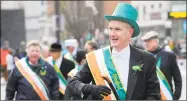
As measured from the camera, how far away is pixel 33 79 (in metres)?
6.25

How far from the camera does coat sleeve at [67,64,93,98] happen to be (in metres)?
3.35

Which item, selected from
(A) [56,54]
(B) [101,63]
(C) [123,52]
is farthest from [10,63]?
(C) [123,52]

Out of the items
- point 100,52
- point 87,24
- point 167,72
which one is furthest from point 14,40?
point 100,52

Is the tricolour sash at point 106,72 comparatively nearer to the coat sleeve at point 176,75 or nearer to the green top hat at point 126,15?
the green top hat at point 126,15

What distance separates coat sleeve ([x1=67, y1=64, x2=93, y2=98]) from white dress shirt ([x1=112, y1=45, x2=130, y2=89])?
206 mm

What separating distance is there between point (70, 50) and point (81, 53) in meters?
1.36

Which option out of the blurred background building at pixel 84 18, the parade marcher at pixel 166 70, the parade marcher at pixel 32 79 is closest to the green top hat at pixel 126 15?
the parade marcher at pixel 32 79

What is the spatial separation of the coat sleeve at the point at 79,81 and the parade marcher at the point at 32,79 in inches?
108

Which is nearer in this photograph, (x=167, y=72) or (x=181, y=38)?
(x=167, y=72)

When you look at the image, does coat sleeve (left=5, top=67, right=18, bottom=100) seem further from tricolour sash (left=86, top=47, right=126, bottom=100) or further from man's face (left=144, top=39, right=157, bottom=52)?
tricolour sash (left=86, top=47, right=126, bottom=100)

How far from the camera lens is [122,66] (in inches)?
135

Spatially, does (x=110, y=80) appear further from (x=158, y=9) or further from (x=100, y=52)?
(x=158, y=9)

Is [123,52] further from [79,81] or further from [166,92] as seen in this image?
[166,92]

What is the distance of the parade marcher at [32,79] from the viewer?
6.17 m
